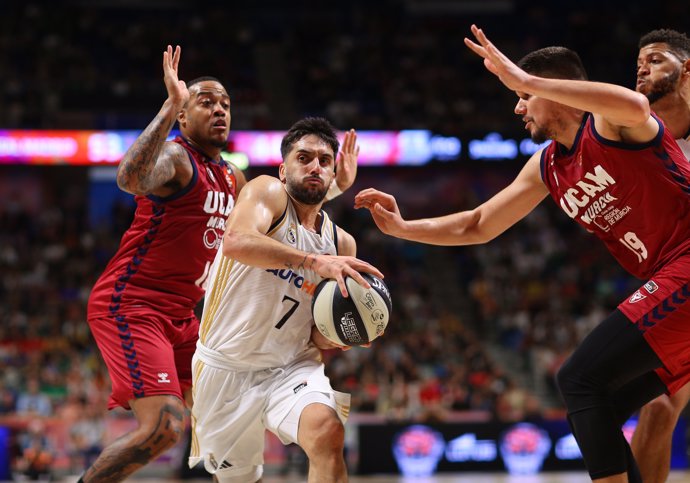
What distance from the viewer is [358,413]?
13.1 metres

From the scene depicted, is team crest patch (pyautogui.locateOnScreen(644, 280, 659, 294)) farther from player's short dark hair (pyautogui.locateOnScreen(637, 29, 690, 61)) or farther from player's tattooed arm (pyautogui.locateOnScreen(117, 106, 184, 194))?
player's tattooed arm (pyautogui.locateOnScreen(117, 106, 184, 194))

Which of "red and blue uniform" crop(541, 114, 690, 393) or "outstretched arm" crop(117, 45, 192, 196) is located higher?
"outstretched arm" crop(117, 45, 192, 196)

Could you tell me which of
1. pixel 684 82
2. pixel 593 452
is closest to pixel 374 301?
pixel 593 452

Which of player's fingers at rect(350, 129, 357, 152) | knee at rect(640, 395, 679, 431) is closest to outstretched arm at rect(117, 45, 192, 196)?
player's fingers at rect(350, 129, 357, 152)

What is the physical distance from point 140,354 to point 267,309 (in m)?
0.89

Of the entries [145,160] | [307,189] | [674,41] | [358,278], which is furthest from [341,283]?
[674,41]

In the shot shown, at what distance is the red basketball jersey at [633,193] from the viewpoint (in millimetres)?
3781

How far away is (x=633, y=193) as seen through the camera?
3.86 m

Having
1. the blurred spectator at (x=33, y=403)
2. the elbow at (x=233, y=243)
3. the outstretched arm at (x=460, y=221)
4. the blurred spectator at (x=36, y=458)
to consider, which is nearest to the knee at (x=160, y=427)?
the elbow at (x=233, y=243)

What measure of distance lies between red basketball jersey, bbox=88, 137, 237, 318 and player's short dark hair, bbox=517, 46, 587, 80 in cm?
215

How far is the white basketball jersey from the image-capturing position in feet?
15.4

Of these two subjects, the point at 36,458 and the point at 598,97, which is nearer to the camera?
the point at 598,97

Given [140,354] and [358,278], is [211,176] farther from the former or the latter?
[358,278]

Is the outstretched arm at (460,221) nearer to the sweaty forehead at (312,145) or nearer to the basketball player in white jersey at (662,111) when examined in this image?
the sweaty forehead at (312,145)
